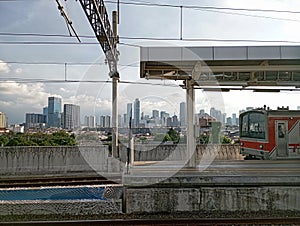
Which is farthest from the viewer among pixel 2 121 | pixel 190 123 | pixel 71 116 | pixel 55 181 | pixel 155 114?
pixel 2 121

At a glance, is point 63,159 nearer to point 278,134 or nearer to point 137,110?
point 137,110

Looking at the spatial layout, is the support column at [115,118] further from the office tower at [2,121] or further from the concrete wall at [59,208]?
the office tower at [2,121]

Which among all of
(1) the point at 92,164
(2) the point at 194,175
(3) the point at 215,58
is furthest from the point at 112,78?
(2) the point at 194,175

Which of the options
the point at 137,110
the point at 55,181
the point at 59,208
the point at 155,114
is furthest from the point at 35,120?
the point at 59,208

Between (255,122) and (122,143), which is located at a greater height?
(255,122)

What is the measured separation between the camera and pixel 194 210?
22.0 ft

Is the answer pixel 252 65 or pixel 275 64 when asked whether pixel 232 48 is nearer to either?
pixel 252 65

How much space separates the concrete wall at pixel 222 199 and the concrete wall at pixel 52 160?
5667 millimetres

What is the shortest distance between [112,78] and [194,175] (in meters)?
6.65

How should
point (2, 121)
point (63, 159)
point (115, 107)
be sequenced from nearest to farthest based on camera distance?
1. point (115, 107)
2. point (63, 159)
3. point (2, 121)

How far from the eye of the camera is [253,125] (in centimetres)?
1159

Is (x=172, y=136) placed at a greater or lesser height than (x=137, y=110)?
lesser

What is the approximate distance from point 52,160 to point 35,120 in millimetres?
5056

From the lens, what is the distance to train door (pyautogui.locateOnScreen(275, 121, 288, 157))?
1036cm
